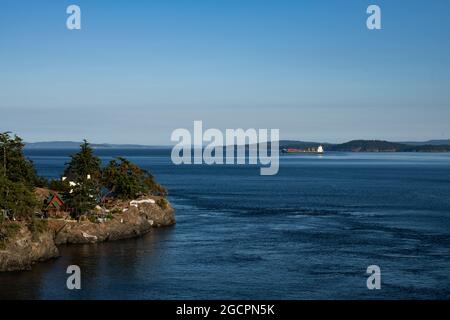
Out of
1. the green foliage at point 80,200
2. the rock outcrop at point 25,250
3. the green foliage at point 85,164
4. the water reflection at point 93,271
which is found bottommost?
the water reflection at point 93,271

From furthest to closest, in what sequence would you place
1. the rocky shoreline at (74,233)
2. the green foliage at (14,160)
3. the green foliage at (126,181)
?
the green foliage at (126,181)
the green foliage at (14,160)
the rocky shoreline at (74,233)

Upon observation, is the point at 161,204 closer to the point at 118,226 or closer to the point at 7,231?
the point at 118,226

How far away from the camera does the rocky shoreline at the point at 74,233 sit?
68750 mm

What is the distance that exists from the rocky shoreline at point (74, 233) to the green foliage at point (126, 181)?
10.1ft

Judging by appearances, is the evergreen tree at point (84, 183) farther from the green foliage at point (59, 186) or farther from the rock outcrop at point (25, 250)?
the rock outcrop at point (25, 250)

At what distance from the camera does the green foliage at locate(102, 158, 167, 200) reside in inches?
3996

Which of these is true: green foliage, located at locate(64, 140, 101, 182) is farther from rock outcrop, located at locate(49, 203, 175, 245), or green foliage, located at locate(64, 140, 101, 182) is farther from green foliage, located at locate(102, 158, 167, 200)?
rock outcrop, located at locate(49, 203, 175, 245)

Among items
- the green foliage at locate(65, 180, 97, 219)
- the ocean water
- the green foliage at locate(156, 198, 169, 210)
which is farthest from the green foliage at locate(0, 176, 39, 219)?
the green foliage at locate(156, 198, 169, 210)

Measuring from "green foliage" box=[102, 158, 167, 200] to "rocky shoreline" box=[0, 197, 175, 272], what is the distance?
10.1 ft

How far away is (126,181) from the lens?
10212cm

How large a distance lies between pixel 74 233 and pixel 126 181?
18.9 meters

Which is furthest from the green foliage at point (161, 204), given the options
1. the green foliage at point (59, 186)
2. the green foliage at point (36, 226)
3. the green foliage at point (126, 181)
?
the green foliage at point (36, 226)
